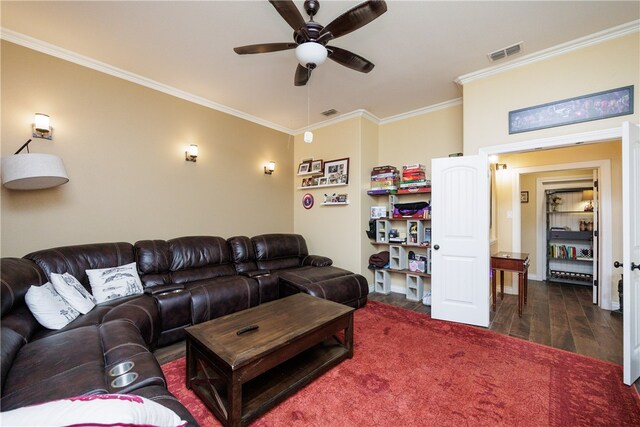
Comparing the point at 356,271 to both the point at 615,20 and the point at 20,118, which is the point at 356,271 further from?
the point at 20,118

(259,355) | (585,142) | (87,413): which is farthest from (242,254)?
(585,142)

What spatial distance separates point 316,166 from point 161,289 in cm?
313

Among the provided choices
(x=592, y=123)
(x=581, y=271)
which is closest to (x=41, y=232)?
(x=592, y=123)

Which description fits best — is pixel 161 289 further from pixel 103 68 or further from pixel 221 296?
pixel 103 68

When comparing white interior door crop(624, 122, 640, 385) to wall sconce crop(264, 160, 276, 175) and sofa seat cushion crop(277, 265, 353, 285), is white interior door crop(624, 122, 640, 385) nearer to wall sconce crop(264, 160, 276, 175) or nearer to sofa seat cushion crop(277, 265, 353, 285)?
sofa seat cushion crop(277, 265, 353, 285)

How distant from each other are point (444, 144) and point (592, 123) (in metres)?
1.73

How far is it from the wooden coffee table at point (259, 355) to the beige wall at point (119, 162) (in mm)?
2127

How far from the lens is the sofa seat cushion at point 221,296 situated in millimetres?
2791

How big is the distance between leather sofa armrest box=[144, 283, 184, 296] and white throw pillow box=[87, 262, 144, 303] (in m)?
0.10

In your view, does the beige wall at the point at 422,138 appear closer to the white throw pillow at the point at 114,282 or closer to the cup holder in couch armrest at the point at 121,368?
the white throw pillow at the point at 114,282

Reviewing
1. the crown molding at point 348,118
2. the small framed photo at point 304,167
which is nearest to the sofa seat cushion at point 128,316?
the small framed photo at point 304,167

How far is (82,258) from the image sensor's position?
2.65 metres

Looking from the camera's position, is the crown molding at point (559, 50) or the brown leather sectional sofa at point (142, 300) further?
the crown molding at point (559, 50)

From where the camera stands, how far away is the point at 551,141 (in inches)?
109
